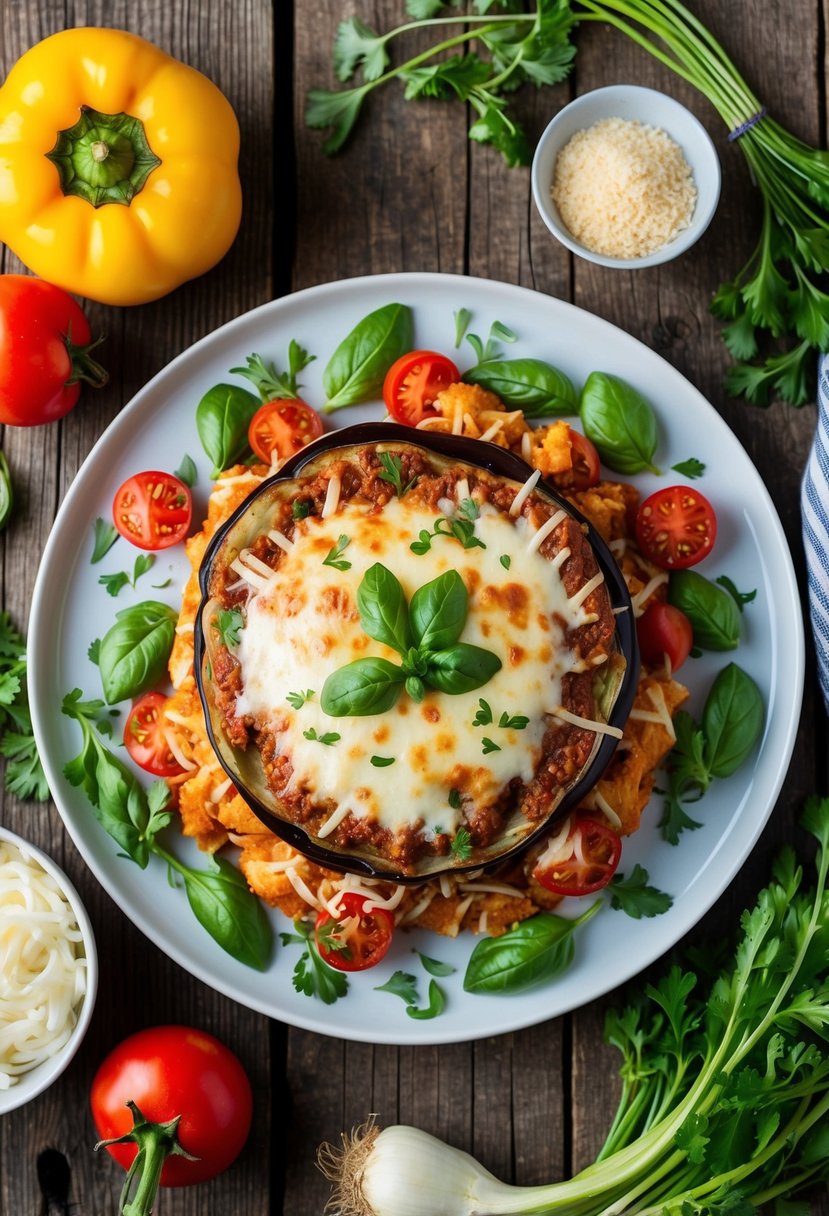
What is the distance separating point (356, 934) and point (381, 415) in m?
1.75

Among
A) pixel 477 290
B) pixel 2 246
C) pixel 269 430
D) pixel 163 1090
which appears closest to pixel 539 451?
pixel 477 290

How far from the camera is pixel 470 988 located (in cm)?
378

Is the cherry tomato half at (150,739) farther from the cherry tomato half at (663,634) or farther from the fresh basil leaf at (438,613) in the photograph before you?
the cherry tomato half at (663,634)

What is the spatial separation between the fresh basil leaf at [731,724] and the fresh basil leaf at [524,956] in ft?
2.08

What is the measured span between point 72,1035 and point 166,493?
1828 millimetres

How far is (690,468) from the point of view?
A: 3.91 meters

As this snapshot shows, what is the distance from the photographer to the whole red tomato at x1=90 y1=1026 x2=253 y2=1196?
374 centimetres

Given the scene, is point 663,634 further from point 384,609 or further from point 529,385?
point 384,609

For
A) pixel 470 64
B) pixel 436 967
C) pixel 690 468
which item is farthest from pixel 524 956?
pixel 470 64

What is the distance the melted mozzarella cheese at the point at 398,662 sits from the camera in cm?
323

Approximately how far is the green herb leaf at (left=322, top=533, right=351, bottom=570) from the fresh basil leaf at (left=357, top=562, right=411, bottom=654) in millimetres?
116

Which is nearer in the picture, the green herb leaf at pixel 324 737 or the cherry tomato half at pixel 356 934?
the green herb leaf at pixel 324 737

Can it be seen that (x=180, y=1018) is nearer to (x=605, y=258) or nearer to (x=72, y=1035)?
(x=72, y=1035)

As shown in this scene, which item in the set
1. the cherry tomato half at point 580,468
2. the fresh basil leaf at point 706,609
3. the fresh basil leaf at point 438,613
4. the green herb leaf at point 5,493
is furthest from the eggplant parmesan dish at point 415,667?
the green herb leaf at point 5,493
